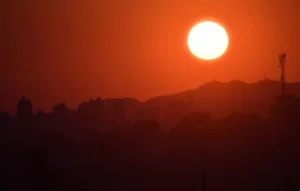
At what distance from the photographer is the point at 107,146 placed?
5656 cm

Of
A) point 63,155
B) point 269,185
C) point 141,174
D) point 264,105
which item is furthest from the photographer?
point 264,105

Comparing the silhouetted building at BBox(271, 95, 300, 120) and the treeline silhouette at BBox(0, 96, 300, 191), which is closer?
the treeline silhouette at BBox(0, 96, 300, 191)

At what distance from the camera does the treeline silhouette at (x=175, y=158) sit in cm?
4462

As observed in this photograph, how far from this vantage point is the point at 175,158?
51.8m

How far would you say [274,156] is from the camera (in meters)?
49.3

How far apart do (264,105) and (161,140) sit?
38755mm

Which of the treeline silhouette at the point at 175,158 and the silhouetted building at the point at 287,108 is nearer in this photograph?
the treeline silhouette at the point at 175,158

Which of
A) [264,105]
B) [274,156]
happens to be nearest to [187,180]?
[274,156]

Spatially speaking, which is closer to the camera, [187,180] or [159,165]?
[187,180]

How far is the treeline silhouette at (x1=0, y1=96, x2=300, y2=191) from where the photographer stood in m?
44.6

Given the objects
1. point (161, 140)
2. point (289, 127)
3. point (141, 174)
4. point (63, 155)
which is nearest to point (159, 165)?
point (141, 174)

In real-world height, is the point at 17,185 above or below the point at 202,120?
below

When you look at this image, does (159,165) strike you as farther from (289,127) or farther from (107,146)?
(289,127)

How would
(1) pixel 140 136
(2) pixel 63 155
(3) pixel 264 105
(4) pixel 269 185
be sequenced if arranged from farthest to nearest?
(3) pixel 264 105 → (1) pixel 140 136 → (2) pixel 63 155 → (4) pixel 269 185
